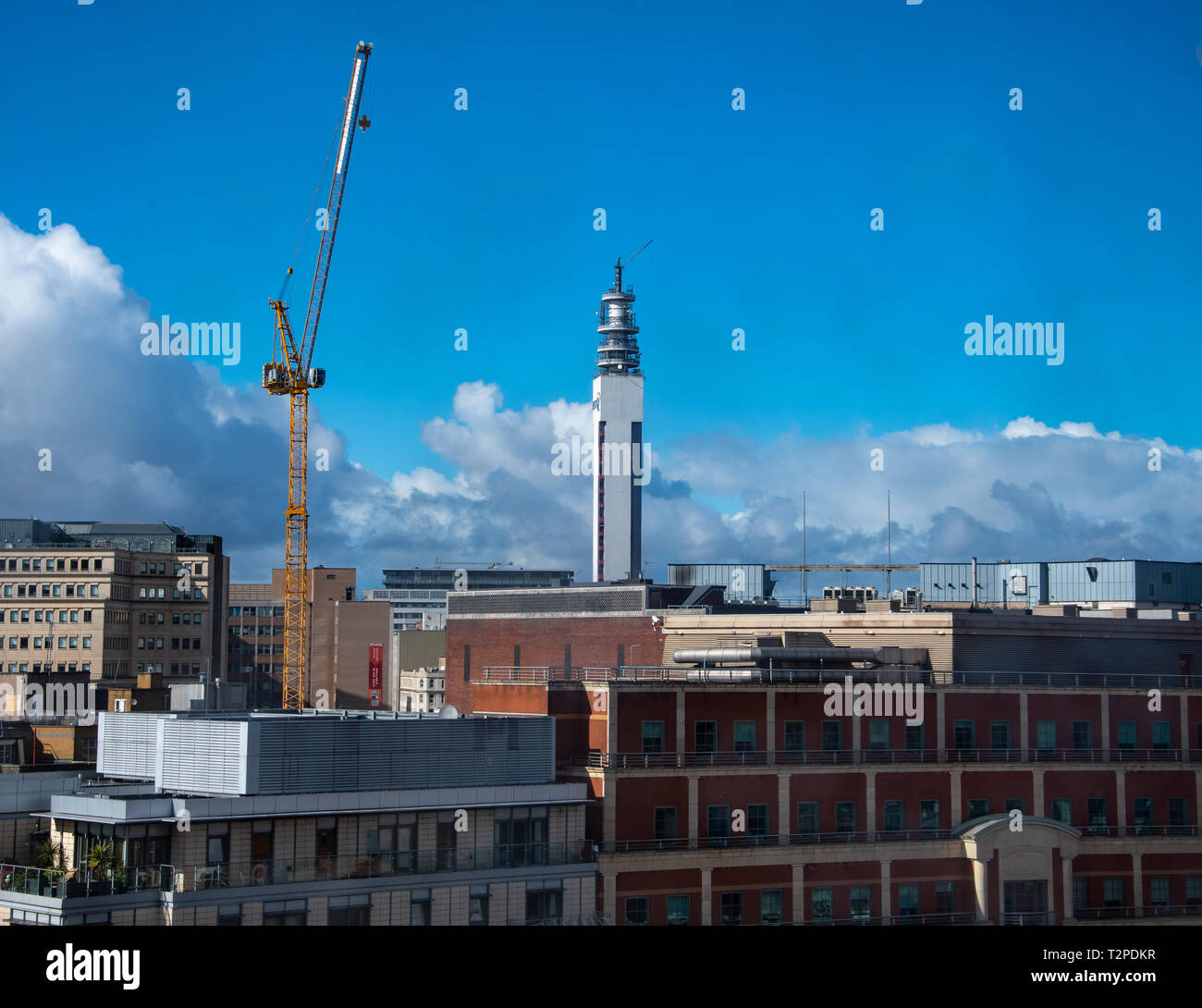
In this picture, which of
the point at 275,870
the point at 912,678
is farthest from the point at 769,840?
the point at 275,870

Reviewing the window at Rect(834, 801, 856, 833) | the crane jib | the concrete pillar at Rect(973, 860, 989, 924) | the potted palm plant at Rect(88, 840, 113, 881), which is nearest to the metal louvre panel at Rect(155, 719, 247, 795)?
the potted palm plant at Rect(88, 840, 113, 881)

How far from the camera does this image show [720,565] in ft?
454

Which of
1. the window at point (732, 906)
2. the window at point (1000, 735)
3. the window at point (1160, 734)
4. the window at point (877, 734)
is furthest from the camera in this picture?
the window at point (1160, 734)

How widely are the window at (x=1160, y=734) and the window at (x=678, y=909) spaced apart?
28.2 meters

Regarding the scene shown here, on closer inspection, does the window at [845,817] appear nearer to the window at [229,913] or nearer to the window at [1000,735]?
the window at [1000,735]

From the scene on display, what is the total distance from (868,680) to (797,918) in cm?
1238

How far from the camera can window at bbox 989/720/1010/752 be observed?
6744 centimetres

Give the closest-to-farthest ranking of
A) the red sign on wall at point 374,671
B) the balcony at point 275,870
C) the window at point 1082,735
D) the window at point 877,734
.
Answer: the balcony at point 275,870 → the window at point 877,734 → the window at point 1082,735 → the red sign on wall at point 374,671

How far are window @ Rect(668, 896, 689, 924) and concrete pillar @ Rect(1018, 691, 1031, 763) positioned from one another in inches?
789

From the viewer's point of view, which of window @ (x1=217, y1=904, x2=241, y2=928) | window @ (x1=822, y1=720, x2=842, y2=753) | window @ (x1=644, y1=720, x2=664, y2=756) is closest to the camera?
window @ (x1=217, y1=904, x2=241, y2=928)

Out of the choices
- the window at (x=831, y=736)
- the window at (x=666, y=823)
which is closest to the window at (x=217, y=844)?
the window at (x=666, y=823)

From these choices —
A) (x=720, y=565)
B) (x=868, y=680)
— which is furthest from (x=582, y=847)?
(x=720, y=565)

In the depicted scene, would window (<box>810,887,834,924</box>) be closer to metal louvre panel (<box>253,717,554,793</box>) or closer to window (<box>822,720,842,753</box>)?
window (<box>822,720,842,753</box>)

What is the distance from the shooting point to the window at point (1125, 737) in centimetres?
7000
